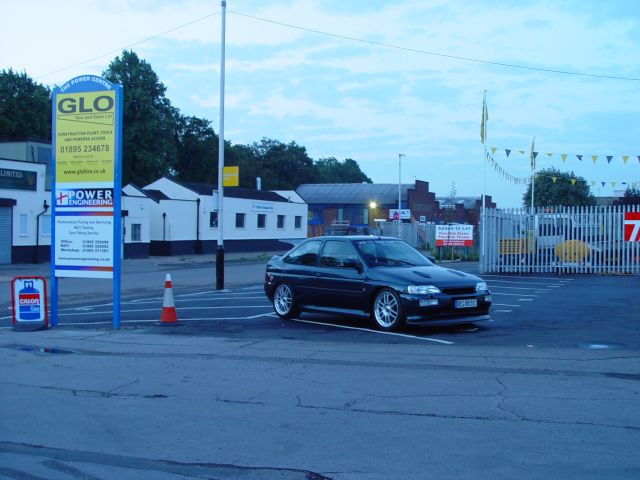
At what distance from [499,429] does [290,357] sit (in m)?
4.13

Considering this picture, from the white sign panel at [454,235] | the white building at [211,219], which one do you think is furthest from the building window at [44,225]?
the white sign panel at [454,235]

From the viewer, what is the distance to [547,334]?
11.8 meters

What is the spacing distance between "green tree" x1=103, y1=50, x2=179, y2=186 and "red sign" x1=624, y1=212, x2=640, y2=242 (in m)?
44.9

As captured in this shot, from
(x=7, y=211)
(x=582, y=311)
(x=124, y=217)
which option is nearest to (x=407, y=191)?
(x=124, y=217)

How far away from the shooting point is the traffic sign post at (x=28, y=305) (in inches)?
522

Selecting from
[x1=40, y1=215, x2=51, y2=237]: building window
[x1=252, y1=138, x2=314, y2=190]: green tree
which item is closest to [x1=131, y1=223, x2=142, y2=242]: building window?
[x1=40, y1=215, x2=51, y2=237]: building window

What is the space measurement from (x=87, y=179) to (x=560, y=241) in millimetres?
17273

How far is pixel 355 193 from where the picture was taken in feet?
254

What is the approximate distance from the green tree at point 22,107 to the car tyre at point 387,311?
49635mm

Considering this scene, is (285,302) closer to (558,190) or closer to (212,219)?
(212,219)

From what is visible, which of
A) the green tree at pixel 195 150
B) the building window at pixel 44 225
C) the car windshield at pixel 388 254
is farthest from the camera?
the green tree at pixel 195 150

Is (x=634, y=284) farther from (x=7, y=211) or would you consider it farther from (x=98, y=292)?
(x=7, y=211)

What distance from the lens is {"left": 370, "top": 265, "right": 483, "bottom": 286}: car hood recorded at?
38.4 ft

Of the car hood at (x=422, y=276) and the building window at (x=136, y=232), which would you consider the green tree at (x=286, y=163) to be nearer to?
the building window at (x=136, y=232)
